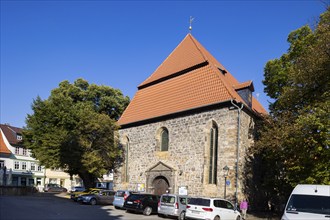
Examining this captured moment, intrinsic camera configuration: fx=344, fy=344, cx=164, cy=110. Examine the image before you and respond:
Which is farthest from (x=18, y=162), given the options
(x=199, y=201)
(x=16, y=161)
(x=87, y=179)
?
(x=199, y=201)

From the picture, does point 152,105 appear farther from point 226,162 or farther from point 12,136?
point 12,136

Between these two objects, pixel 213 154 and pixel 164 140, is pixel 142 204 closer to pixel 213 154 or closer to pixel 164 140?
pixel 213 154

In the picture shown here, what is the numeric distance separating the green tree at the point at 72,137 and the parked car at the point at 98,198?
3140 mm

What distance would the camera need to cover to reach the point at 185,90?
87.2 ft

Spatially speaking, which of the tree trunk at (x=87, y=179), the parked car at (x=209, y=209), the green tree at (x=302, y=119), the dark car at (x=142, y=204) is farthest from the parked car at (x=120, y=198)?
the tree trunk at (x=87, y=179)

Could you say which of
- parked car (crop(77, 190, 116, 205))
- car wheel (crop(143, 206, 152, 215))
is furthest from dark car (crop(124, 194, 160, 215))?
parked car (crop(77, 190, 116, 205))

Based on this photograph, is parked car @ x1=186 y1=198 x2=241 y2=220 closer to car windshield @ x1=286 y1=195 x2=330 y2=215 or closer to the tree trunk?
car windshield @ x1=286 y1=195 x2=330 y2=215

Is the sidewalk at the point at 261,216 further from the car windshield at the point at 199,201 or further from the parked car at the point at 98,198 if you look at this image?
the parked car at the point at 98,198

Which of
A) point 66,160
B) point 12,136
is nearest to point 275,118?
point 66,160

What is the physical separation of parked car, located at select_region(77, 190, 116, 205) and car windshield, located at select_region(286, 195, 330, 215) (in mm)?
17503

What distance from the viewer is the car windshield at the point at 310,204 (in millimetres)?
10086

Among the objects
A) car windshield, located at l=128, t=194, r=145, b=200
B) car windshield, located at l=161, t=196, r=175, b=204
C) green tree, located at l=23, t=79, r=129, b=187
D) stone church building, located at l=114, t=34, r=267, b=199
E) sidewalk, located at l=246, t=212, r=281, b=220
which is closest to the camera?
car windshield, located at l=161, t=196, r=175, b=204

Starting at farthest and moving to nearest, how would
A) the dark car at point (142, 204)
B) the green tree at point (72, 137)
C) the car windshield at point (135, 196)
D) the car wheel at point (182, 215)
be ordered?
the green tree at point (72, 137) < the car windshield at point (135, 196) < the dark car at point (142, 204) < the car wheel at point (182, 215)

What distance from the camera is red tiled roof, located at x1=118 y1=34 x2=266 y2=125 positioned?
24375 millimetres
